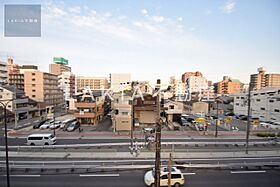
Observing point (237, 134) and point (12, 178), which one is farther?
point (237, 134)

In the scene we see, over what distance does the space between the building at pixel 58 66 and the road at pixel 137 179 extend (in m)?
51.8

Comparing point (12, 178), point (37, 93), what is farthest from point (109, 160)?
point (37, 93)

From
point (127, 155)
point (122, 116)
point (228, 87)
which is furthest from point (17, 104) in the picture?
point (228, 87)

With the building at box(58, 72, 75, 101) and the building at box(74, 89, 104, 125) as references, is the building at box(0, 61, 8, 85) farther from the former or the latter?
the building at box(74, 89, 104, 125)

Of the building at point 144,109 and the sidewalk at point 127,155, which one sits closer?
the sidewalk at point 127,155

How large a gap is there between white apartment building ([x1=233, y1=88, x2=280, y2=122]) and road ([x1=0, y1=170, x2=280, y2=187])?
17.6 m

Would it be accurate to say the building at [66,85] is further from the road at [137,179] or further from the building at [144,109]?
the road at [137,179]

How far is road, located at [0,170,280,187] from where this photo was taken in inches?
300

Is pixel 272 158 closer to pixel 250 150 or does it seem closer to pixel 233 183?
pixel 250 150

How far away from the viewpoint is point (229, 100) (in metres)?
37.5

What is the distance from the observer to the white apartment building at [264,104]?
22.6m

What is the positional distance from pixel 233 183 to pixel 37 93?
32.5 metres

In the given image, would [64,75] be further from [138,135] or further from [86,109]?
[138,135]

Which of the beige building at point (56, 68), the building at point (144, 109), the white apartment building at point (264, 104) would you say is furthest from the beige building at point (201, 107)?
the beige building at point (56, 68)
